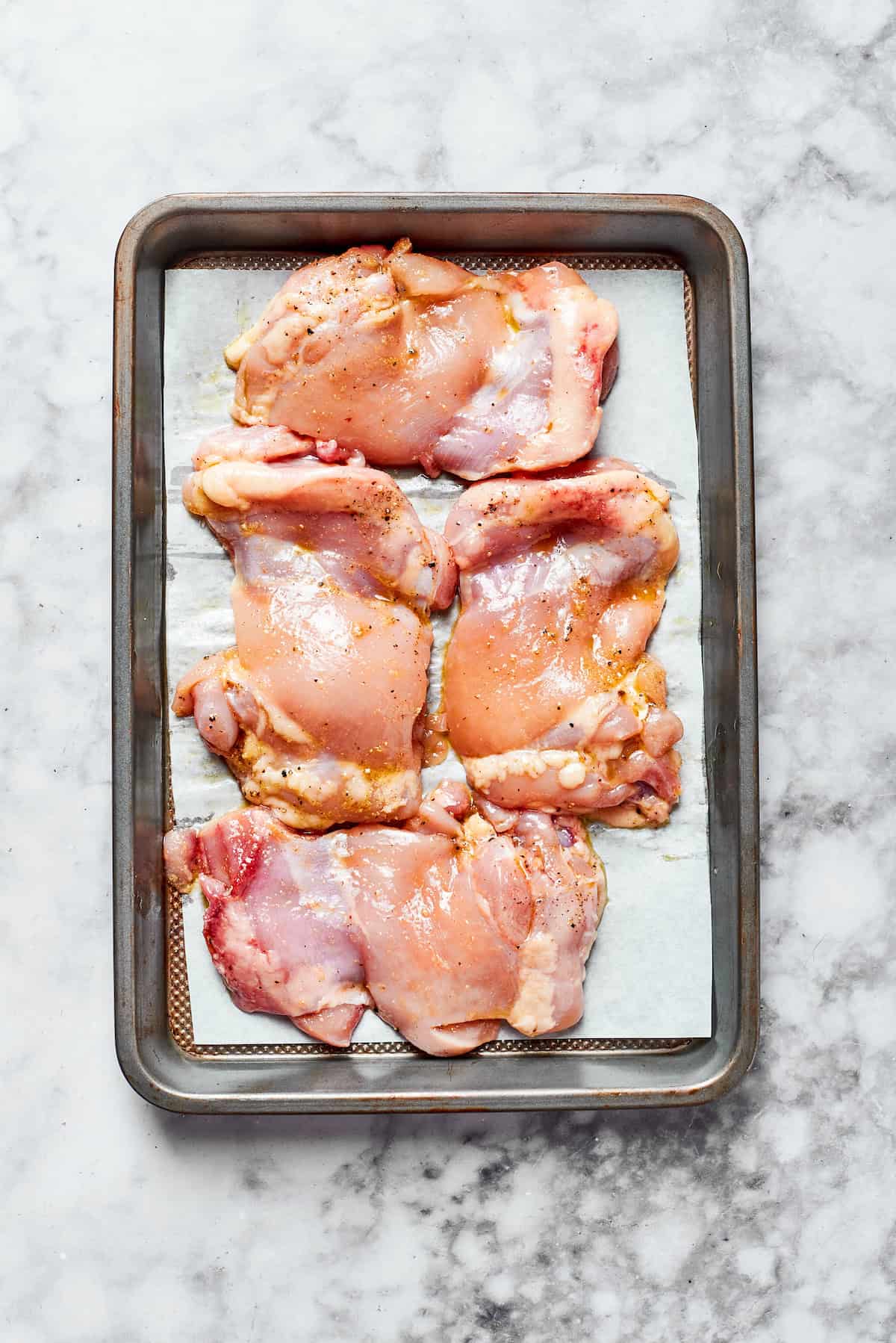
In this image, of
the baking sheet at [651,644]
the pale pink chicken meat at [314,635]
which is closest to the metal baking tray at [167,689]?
the baking sheet at [651,644]

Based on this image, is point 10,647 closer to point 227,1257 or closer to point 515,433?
point 515,433

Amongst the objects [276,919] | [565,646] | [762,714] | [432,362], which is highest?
[432,362]

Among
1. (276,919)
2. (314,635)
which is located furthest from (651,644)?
(276,919)

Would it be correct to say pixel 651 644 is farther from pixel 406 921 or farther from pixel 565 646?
pixel 406 921

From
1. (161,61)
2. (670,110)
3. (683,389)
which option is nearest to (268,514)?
(683,389)

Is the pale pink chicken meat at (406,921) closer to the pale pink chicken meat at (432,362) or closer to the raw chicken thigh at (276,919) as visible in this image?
the raw chicken thigh at (276,919)

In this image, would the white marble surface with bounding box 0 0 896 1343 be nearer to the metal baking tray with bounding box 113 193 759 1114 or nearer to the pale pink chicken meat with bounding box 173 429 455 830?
the metal baking tray with bounding box 113 193 759 1114

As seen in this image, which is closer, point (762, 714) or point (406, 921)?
point (406, 921)

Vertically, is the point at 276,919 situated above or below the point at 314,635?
below
